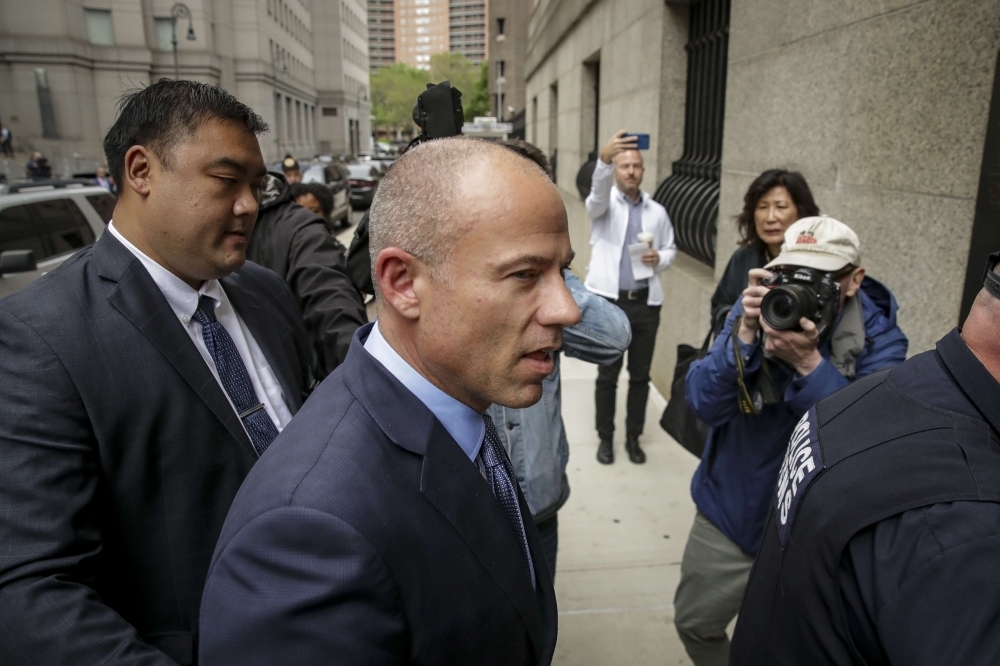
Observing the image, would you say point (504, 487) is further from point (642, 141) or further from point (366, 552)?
point (642, 141)

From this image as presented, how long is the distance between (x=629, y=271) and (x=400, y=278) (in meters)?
3.95

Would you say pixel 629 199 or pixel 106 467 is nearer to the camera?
pixel 106 467

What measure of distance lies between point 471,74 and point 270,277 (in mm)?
105807

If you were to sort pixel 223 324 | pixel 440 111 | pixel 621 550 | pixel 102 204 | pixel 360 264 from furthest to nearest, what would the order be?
pixel 102 204 < pixel 621 550 < pixel 360 264 < pixel 440 111 < pixel 223 324

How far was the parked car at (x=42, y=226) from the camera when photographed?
21.1 feet

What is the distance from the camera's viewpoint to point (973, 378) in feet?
4.41

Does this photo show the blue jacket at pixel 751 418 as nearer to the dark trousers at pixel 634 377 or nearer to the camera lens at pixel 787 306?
the camera lens at pixel 787 306

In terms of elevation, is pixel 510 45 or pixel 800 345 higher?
pixel 510 45

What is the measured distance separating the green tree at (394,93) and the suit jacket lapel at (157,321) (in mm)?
111995

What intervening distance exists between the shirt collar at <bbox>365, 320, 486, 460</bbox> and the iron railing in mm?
5138

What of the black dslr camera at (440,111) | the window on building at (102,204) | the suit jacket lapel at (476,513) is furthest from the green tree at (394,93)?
the suit jacket lapel at (476,513)

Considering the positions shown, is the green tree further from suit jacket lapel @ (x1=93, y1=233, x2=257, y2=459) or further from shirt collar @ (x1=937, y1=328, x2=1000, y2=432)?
shirt collar @ (x1=937, y1=328, x2=1000, y2=432)

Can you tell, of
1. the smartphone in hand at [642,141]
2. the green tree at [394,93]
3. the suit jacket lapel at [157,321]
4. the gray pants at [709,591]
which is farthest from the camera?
the green tree at [394,93]

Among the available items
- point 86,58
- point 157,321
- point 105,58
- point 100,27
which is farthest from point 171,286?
point 100,27
